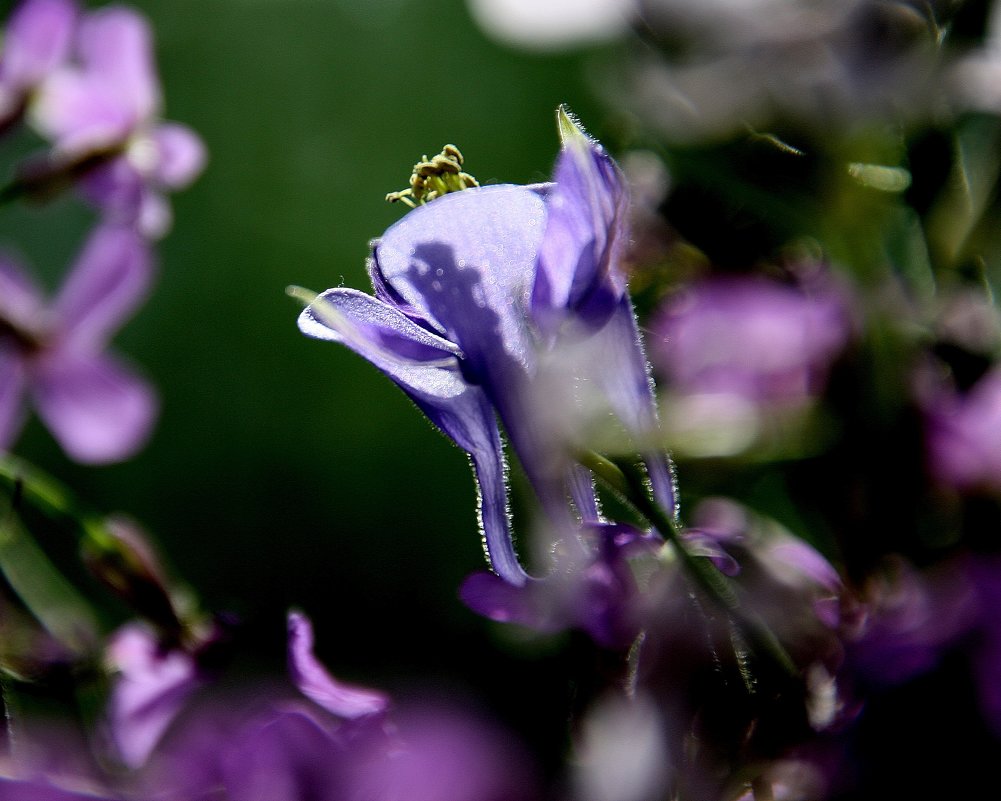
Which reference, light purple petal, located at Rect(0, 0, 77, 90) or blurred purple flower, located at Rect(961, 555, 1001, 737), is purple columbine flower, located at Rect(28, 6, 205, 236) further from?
blurred purple flower, located at Rect(961, 555, 1001, 737)

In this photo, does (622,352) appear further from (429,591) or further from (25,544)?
(429,591)

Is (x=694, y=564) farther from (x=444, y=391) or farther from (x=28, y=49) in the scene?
(x=28, y=49)

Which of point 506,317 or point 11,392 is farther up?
point 506,317

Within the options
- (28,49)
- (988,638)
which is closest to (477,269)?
(988,638)

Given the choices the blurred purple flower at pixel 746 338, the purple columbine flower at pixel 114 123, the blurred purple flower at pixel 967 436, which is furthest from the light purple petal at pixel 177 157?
the blurred purple flower at pixel 967 436

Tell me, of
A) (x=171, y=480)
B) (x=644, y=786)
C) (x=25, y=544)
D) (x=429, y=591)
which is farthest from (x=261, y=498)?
(x=644, y=786)

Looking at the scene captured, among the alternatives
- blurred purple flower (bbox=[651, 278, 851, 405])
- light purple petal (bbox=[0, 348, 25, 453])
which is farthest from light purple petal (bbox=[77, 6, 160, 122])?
blurred purple flower (bbox=[651, 278, 851, 405])

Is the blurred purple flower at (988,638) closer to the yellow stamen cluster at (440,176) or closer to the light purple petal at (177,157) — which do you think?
the yellow stamen cluster at (440,176)
